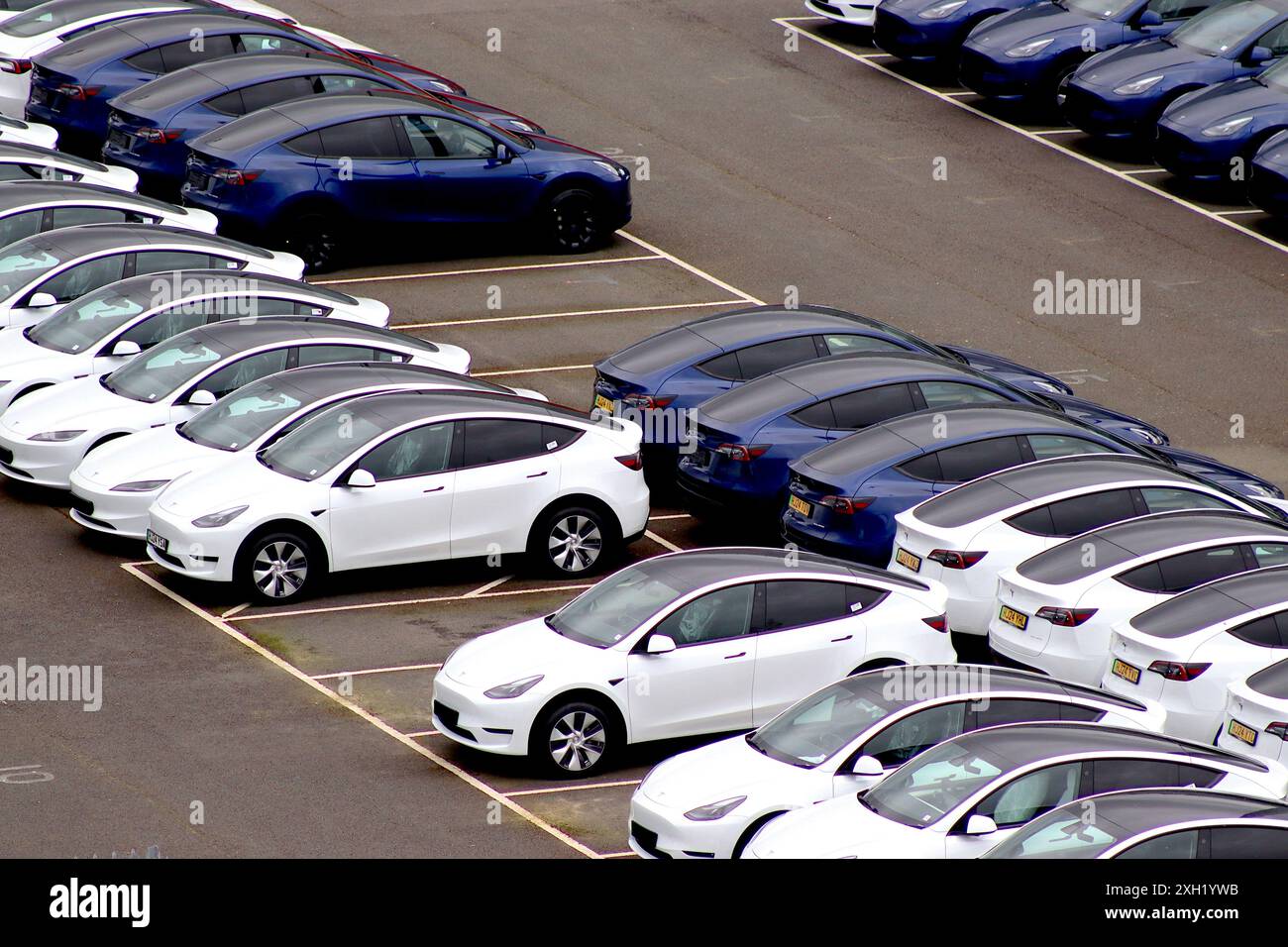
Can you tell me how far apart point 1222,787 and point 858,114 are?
19.5 meters

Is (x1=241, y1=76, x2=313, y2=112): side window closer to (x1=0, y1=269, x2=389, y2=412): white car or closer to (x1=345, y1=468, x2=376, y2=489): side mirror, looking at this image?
(x1=0, y1=269, x2=389, y2=412): white car

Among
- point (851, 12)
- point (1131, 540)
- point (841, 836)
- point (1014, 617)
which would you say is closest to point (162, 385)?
point (1014, 617)

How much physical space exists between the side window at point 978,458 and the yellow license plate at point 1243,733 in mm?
4064

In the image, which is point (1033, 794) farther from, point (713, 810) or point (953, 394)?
point (953, 394)

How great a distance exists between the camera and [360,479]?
55.8 feet

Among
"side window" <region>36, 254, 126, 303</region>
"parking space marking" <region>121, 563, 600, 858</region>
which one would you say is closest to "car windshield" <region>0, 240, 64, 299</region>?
"side window" <region>36, 254, 126, 303</region>

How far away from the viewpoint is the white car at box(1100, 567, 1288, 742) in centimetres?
1487

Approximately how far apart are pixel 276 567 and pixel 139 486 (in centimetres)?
156

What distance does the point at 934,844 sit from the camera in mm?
11992

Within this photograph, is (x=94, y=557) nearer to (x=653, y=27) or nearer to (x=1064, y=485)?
(x=1064, y=485)

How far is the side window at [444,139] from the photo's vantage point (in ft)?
80.9

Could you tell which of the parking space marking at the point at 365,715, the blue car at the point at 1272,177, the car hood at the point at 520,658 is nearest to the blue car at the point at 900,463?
the car hood at the point at 520,658
